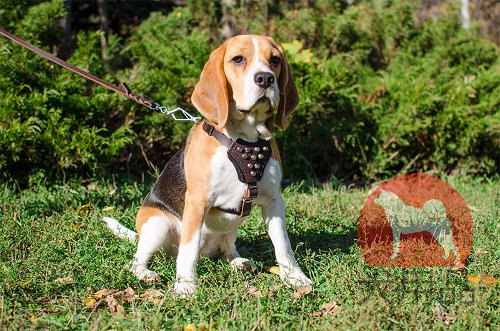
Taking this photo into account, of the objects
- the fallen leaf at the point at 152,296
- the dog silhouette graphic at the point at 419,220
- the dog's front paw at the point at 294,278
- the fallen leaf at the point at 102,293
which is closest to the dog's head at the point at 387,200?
the dog silhouette graphic at the point at 419,220

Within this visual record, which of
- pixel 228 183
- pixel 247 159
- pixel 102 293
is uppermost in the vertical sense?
pixel 247 159

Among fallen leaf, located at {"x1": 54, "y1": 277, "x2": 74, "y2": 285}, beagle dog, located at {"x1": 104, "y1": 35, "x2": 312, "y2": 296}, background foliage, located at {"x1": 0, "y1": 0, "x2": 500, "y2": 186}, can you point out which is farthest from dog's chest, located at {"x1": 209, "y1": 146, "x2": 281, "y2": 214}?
background foliage, located at {"x1": 0, "y1": 0, "x2": 500, "y2": 186}

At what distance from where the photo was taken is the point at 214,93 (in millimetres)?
3436

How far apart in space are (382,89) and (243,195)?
4.18 m

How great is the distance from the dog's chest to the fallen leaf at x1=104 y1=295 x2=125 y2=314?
859 mm

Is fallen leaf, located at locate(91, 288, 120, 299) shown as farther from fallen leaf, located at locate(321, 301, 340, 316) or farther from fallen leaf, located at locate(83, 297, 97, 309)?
fallen leaf, located at locate(321, 301, 340, 316)

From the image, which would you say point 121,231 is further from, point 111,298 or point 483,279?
point 483,279

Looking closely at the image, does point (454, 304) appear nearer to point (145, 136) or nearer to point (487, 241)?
point (487, 241)

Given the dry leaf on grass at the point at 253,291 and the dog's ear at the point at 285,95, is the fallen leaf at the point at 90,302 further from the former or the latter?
the dog's ear at the point at 285,95

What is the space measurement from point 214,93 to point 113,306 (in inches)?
57.4

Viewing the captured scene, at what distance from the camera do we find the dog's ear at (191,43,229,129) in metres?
3.39

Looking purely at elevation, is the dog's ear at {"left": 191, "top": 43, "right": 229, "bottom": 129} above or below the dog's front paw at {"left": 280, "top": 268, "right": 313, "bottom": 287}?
above

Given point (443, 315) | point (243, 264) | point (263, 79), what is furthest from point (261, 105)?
point (443, 315)

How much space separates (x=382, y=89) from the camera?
7.07 m
